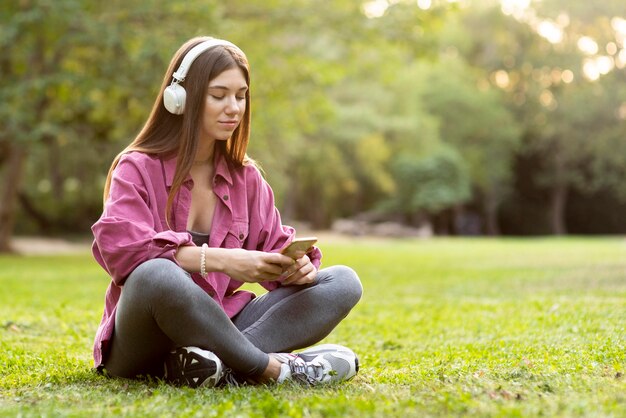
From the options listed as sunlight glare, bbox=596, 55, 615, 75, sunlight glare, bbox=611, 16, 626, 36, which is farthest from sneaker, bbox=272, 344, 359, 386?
sunlight glare, bbox=596, 55, 615, 75

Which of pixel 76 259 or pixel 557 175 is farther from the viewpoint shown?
pixel 557 175

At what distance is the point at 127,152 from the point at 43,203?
21388 mm

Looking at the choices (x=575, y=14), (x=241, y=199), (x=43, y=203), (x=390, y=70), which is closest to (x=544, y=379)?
(x=241, y=199)

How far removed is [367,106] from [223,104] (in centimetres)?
2827

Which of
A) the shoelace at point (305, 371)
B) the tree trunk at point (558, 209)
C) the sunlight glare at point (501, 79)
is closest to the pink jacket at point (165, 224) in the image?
the shoelace at point (305, 371)

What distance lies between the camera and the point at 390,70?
2038cm

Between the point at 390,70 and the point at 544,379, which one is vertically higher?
the point at 390,70

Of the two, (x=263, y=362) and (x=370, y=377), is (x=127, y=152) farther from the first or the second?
(x=370, y=377)

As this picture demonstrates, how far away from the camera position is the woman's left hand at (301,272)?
364 centimetres

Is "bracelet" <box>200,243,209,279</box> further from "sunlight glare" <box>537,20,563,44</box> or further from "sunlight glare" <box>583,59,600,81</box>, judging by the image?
"sunlight glare" <box>537,20,563,44</box>

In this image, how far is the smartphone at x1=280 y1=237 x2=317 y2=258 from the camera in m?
3.42

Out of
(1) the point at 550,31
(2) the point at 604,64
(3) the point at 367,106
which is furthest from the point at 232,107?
(1) the point at 550,31

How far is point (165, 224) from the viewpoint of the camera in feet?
12.0

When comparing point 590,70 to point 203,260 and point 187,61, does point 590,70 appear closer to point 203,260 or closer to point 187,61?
point 187,61
